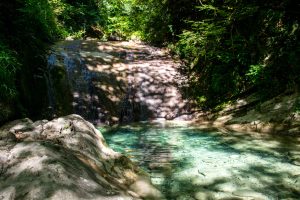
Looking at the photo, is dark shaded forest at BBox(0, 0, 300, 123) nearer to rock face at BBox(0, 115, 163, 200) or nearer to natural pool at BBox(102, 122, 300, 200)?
natural pool at BBox(102, 122, 300, 200)

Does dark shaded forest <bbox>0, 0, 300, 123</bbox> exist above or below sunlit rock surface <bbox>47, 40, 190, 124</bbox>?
above

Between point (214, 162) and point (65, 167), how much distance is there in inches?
104

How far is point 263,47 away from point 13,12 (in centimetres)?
569

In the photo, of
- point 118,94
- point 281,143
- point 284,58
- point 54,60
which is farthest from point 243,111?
point 54,60

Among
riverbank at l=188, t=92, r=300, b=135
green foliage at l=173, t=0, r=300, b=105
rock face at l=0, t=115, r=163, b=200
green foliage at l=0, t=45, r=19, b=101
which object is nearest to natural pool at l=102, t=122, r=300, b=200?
riverbank at l=188, t=92, r=300, b=135

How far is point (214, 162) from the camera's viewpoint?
4.72 meters

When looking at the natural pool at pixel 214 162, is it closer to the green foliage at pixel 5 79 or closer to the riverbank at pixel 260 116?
the riverbank at pixel 260 116

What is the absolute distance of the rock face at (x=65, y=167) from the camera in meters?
2.33

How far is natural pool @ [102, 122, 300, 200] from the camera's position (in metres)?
3.65

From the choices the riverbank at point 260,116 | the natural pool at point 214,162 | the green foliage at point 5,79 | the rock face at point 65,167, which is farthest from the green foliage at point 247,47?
the rock face at point 65,167

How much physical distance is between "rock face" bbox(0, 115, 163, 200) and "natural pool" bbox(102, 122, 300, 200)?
494 mm

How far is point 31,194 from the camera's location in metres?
2.23

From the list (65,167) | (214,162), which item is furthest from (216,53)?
(65,167)

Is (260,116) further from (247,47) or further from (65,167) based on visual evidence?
(65,167)
